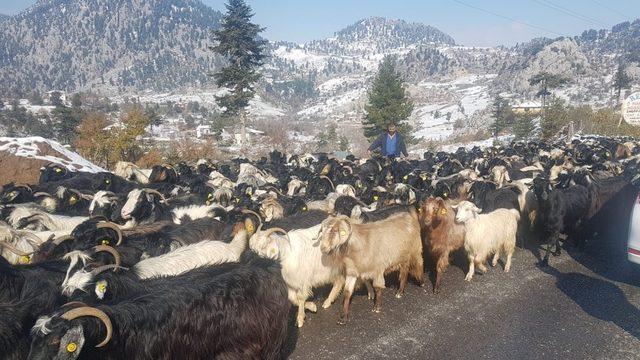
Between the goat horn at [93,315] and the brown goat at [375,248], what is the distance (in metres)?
3.31

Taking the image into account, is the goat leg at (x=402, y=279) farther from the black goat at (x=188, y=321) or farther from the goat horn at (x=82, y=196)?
the goat horn at (x=82, y=196)

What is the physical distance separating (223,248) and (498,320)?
14.2 ft

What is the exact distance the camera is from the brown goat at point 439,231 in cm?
754

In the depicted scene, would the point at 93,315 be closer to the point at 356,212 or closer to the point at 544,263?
the point at 356,212

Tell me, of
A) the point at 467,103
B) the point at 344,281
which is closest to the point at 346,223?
the point at 344,281

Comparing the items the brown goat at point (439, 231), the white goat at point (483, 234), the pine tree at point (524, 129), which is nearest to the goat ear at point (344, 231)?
the brown goat at point (439, 231)

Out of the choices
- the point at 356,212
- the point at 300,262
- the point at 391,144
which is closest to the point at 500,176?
the point at 391,144

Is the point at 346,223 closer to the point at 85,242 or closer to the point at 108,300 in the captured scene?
the point at 108,300

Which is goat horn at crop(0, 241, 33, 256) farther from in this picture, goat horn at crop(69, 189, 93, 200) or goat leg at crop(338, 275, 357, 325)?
goat leg at crop(338, 275, 357, 325)

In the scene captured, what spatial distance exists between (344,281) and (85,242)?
395 centimetres

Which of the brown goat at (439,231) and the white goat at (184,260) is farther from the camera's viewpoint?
the brown goat at (439,231)

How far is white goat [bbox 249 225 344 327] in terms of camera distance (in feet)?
19.5

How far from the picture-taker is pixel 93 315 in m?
3.27

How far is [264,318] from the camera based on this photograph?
4.55 meters
